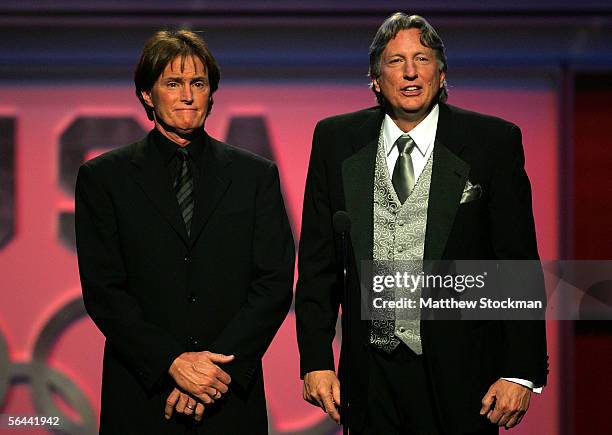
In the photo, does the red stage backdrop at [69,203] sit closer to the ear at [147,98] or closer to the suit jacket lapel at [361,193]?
the ear at [147,98]

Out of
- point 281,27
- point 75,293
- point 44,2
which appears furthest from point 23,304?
point 281,27

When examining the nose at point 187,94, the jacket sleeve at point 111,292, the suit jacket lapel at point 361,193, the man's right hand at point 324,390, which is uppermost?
the nose at point 187,94

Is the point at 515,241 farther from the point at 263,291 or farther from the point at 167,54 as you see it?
the point at 167,54

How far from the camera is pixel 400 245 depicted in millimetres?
2662

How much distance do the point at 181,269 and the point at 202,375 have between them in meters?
0.31

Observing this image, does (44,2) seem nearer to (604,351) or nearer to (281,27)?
(281,27)

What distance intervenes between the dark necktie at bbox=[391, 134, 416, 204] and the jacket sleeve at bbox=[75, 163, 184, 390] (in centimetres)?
76

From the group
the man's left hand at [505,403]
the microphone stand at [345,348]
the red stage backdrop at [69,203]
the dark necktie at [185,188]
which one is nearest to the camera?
the microphone stand at [345,348]

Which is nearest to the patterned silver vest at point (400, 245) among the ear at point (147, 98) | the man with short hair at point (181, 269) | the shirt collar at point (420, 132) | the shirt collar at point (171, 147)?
the shirt collar at point (420, 132)

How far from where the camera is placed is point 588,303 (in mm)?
4328

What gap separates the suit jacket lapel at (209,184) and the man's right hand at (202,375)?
1.10 ft

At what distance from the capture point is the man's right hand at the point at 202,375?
8.86 feet

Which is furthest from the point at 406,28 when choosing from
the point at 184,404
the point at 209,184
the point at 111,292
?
the point at 184,404

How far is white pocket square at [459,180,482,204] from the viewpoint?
2674mm
